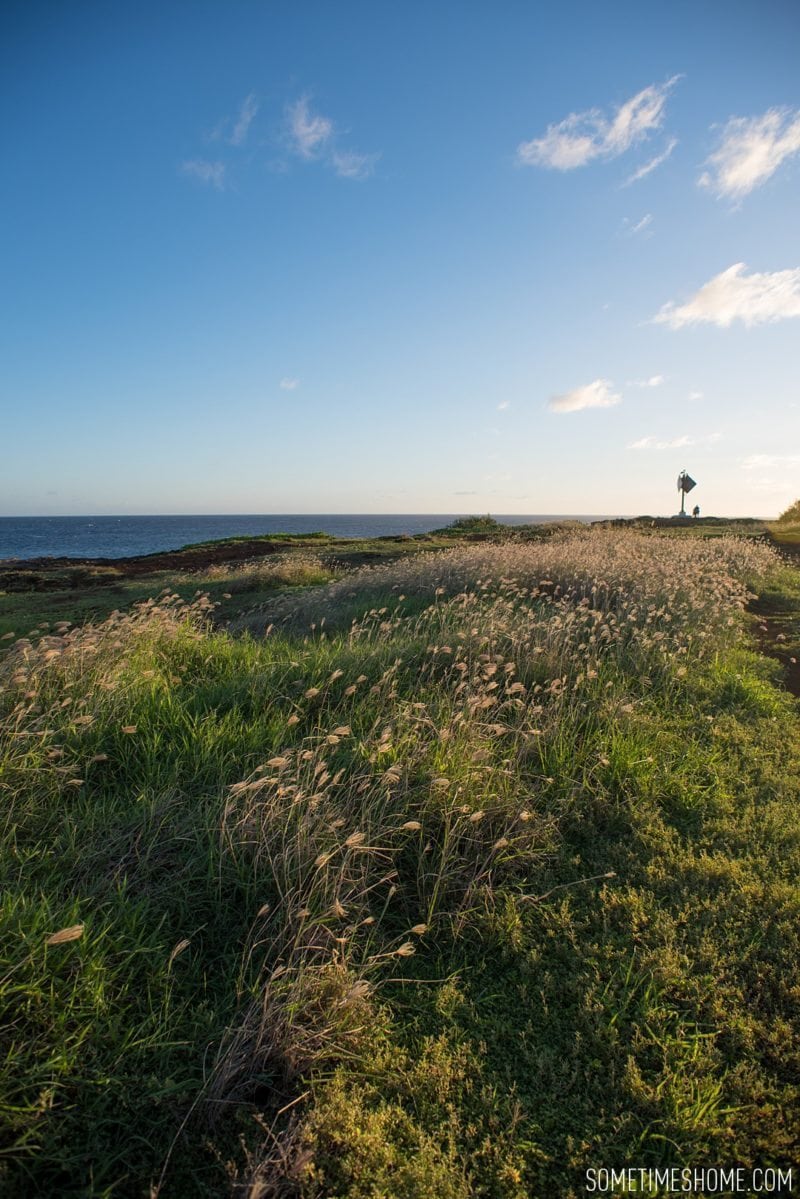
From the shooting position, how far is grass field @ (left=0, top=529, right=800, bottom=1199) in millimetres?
2209

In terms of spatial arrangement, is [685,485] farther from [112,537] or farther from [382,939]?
[112,537]

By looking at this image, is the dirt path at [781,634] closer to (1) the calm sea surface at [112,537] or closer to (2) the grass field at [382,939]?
(2) the grass field at [382,939]

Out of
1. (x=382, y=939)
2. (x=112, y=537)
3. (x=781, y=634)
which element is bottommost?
(x=382, y=939)

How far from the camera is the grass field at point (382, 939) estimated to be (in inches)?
87.0

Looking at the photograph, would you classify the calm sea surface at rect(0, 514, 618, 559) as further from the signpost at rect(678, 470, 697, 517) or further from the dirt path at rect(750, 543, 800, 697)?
the dirt path at rect(750, 543, 800, 697)

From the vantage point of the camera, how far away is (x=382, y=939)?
3.23m

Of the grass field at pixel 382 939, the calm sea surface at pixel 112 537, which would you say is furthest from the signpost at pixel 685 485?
the grass field at pixel 382 939

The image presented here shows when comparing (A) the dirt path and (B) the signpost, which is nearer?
(A) the dirt path

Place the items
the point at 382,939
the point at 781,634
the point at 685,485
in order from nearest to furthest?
the point at 382,939 < the point at 781,634 < the point at 685,485

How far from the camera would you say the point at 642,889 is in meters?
3.63

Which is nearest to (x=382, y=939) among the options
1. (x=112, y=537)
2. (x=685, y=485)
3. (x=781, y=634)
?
(x=781, y=634)

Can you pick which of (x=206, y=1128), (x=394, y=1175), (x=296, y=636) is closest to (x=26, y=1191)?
(x=206, y=1128)

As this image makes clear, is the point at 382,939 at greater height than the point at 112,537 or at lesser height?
lesser

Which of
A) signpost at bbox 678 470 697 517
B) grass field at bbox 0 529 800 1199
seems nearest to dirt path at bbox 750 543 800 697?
grass field at bbox 0 529 800 1199
